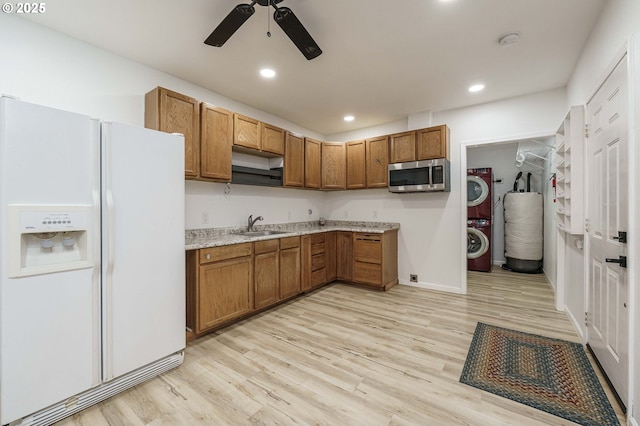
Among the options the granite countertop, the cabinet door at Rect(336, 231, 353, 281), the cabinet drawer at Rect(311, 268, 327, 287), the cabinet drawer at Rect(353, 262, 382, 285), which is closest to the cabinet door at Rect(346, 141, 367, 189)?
the granite countertop

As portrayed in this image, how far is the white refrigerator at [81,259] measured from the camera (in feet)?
4.75

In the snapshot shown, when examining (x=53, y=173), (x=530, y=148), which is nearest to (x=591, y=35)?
(x=530, y=148)

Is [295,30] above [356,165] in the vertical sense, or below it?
above

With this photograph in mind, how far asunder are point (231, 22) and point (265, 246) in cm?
218

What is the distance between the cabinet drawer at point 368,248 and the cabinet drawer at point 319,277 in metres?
0.54

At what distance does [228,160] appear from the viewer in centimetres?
308

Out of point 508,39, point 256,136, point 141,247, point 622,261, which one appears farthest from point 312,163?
point 622,261

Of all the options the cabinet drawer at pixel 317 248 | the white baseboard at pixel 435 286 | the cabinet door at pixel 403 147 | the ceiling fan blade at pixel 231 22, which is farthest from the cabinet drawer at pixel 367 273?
the ceiling fan blade at pixel 231 22

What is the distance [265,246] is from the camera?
318 centimetres

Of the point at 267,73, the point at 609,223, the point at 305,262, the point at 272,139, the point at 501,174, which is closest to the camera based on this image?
the point at 609,223

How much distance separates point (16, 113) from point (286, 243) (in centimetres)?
253

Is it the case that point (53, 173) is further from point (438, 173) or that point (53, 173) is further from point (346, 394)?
point (438, 173)

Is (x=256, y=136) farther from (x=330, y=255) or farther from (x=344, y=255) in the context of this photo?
(x=344, y=255)

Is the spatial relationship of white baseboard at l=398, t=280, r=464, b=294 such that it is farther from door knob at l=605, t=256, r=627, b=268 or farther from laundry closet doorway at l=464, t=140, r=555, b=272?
laundry closet doorway at l=464, t=140, r=555, b=272
